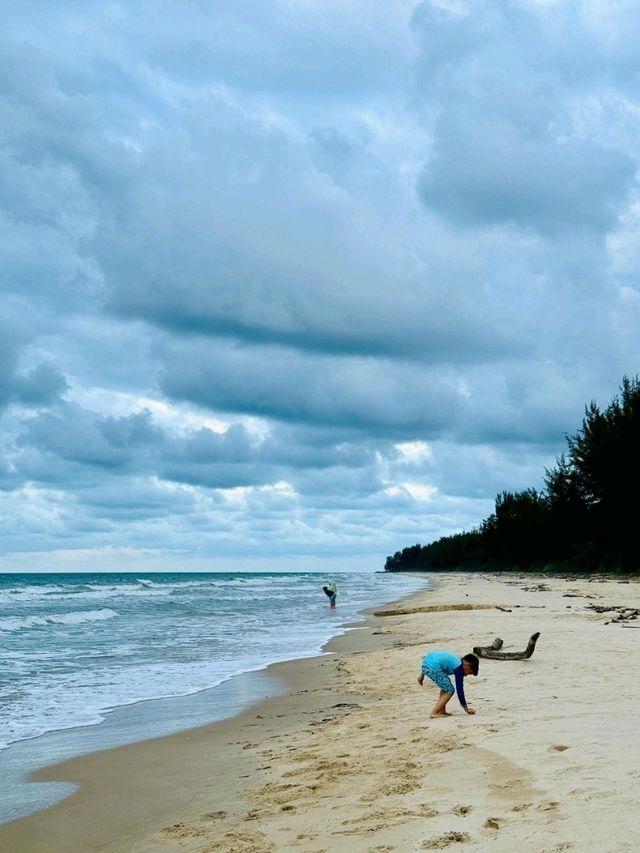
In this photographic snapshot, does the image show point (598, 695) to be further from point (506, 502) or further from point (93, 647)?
point (506, 502)

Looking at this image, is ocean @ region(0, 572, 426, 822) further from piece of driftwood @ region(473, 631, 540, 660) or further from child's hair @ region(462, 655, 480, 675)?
child's hair @ region(462, 655, 480, 675)

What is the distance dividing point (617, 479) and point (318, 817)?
1983 inches

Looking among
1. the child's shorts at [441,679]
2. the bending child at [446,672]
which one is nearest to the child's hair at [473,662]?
the bending child at [446,672]

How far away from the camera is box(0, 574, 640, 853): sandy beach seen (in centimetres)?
564

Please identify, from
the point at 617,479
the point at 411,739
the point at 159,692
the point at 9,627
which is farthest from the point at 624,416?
the point at 411,739

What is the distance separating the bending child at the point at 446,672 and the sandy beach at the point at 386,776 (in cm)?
20

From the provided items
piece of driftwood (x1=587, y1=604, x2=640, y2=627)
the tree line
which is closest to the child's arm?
piece of driftwood (x1=587, y1=604, x2=640, y2=627)

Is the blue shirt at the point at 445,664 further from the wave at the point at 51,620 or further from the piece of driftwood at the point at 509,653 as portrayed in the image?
the wave at the point at 51,620

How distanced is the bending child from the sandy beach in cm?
20

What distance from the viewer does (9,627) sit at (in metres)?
32.9

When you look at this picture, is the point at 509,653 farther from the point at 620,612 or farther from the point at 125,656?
the point at 125,656

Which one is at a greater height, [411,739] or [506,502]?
[506,502]

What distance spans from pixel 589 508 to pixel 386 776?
60.8 metres

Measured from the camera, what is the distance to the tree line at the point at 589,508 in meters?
52.6
